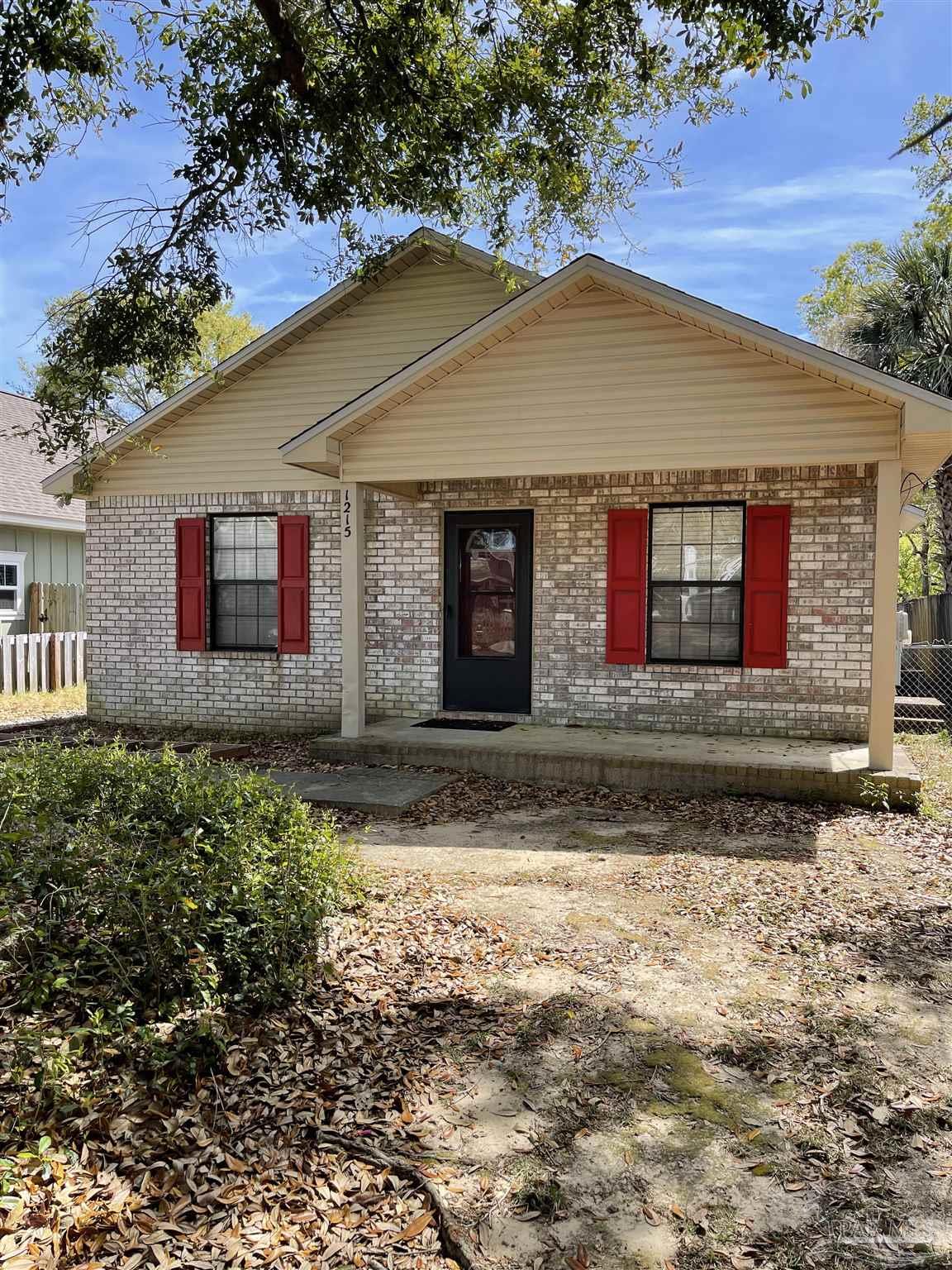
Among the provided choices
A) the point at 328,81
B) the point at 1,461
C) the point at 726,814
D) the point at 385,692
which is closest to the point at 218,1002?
the point at 726,814

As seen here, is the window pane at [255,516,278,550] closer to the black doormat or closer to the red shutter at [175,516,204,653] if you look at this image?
the red shutter at [175,516,204,653]

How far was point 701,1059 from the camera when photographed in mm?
3240

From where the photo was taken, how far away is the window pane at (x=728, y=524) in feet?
28.8

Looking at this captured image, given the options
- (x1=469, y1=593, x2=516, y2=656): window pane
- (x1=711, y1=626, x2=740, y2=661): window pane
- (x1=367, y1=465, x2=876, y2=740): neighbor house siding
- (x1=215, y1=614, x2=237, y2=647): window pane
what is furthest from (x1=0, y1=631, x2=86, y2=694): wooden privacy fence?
(x1=711, y1=626, x2=740, y2=661): window pane

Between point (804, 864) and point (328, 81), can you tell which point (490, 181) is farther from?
point (804, 864)

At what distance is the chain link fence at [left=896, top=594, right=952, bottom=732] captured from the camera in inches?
471

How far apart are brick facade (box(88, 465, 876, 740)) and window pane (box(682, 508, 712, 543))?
6.2 inches

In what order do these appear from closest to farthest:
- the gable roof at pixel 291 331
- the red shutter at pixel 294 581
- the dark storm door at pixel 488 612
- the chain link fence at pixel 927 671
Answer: the dark storm door at pixel 488 612, the gable roof at pixel 291 331, the red shutter at pixel 294 581, the chain link fence at pixel 927 671

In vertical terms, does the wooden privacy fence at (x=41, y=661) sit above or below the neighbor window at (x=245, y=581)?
below

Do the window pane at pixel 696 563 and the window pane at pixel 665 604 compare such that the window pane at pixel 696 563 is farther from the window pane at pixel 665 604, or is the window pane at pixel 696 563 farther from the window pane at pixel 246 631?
the window pane at pixel 246 631

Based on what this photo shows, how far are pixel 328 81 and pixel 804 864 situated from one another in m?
6.54

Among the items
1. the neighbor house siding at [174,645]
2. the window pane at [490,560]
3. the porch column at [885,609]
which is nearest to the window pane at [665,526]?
the window pane at [490,560]

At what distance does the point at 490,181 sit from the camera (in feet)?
25.1

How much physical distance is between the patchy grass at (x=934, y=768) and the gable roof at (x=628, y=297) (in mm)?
3045
